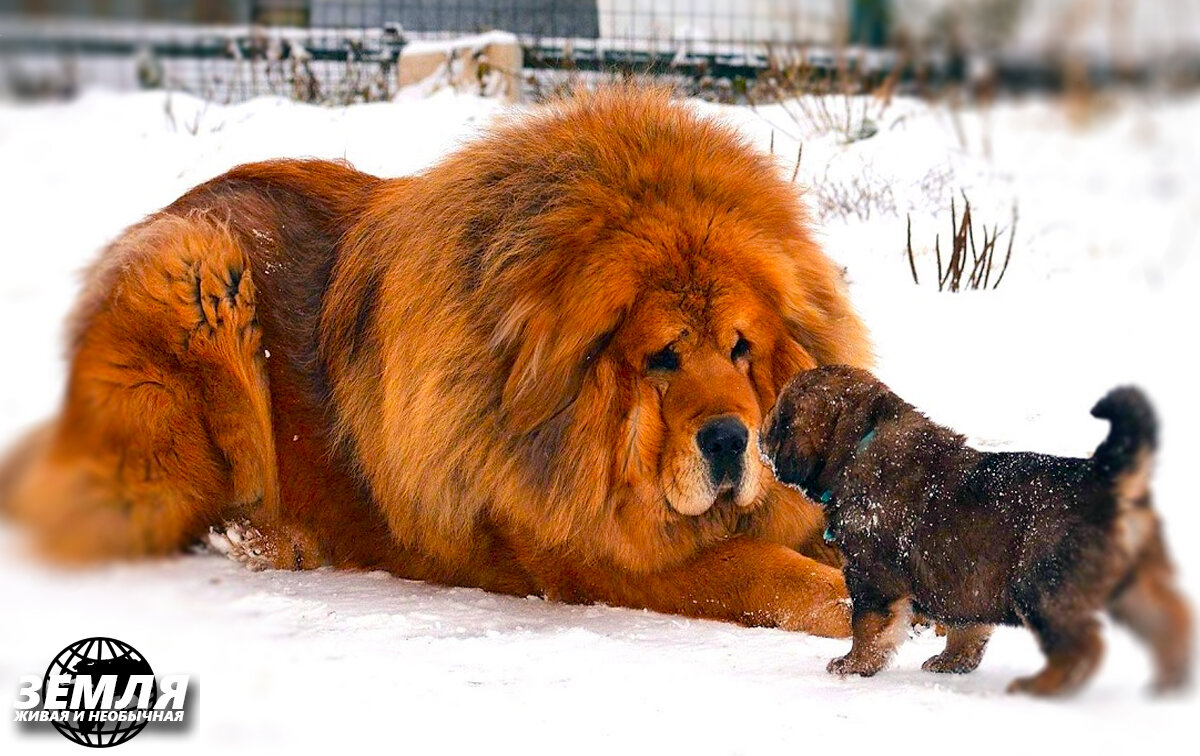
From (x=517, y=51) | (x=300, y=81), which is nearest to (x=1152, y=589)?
(x=517, y=51)

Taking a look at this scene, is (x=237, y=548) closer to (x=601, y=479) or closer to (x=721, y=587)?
(x=601, y=479)

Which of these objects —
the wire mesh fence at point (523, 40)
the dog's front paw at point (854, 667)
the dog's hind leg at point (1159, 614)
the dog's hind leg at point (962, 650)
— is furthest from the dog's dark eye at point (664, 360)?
the wire mesh fence at point (523, 40)

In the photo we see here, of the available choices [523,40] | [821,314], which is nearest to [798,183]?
[821,314]

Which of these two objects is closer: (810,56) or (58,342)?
(58,342)

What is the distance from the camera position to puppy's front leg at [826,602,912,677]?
A: 321cm

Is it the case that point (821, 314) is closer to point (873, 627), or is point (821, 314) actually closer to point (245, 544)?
point (873, 627)

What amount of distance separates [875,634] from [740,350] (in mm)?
1036

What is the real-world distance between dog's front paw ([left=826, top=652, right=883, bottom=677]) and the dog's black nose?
2.21 ft

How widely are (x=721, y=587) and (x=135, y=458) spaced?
1.93 m

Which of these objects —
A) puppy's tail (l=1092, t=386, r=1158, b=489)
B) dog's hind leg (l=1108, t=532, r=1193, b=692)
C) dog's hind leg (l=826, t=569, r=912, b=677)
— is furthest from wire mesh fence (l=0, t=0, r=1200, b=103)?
dog's hind leg (l=1108, t=532, r=1193, b=692)

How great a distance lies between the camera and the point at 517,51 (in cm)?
1008

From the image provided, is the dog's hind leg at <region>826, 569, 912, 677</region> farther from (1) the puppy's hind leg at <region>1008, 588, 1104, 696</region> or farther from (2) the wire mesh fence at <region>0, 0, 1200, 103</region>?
(2) the wire mesh fence at <region>0, 0, 1200, 103</region>

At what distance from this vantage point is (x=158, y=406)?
171 inches

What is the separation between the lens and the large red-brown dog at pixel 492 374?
3891 millimetres
